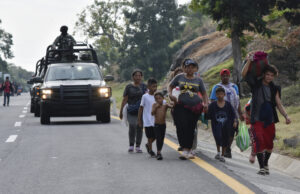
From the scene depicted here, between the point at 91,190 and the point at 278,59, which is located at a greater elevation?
the point at 278,59

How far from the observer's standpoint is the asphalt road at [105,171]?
6.89 meters

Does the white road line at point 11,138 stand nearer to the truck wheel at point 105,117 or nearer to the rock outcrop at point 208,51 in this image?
the truck wheel at point 105,117

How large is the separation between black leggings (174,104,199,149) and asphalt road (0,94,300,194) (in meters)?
0.38

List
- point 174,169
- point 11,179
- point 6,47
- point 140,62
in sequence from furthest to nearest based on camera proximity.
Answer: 1. point 6,47
2. point 140,62
3. point 174,169
4. point 11,179

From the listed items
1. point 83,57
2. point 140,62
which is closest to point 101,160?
point 83,57

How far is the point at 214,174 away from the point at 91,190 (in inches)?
73.0

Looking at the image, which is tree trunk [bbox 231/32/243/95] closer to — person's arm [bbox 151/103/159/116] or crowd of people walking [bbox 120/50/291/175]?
crowd of people walking [bbox 120/50/291/175]

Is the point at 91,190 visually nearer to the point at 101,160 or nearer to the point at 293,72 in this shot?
the point at 101,160

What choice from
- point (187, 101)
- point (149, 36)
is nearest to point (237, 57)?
point (187, 101)

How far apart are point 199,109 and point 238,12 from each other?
45.1 feet

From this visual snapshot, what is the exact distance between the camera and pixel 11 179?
25.1 ft

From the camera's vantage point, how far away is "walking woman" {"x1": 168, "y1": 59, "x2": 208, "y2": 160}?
9.00 metres

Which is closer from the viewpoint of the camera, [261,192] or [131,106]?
[261,192]

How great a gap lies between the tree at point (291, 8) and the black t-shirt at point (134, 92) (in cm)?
1332
